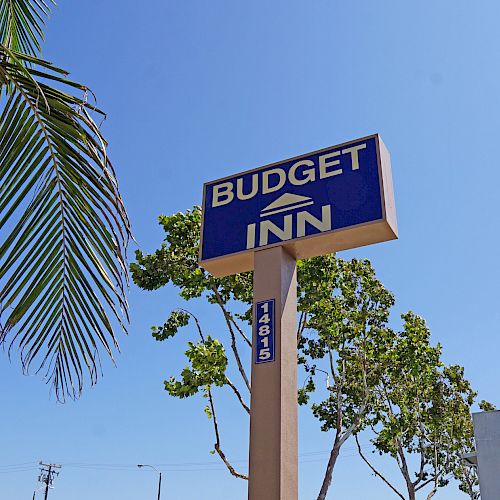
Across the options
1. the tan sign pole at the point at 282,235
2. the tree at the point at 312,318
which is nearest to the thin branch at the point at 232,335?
the tree at the point at 312,318

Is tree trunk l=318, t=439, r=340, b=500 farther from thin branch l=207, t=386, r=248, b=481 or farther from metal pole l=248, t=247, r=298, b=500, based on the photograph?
metal pole l=248, t=247, r=298, b=500

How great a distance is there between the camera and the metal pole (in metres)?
5.02

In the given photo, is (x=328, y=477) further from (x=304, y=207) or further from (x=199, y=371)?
(x=304, y=207)

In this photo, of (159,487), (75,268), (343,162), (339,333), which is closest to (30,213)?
(75,268)

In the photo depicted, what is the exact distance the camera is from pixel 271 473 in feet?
16.4

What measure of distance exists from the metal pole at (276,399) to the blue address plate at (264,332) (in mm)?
36

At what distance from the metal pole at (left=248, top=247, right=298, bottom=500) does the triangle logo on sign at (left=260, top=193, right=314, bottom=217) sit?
41cm

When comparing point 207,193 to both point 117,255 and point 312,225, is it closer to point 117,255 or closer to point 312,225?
point 312,225

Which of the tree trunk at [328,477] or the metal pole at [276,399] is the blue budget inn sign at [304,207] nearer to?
the metal pole at [276,399]

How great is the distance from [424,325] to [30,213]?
16.2m

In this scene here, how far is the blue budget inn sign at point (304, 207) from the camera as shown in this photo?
18.9 ft

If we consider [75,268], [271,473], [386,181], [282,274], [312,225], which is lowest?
[271,473]

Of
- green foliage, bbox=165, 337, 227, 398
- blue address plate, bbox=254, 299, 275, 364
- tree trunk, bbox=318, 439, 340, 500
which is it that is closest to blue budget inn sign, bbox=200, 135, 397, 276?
blue address plate, bbox=254, 299, 275, 364

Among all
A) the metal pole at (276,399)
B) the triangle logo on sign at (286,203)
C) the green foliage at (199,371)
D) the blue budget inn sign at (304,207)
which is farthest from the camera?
the green foliage at (199,371)
